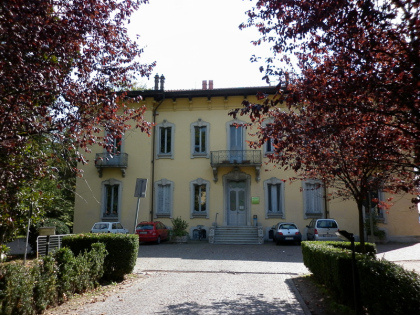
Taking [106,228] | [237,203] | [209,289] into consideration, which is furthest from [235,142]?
[209,289]

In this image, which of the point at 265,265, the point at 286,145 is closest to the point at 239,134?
the point at 265,265

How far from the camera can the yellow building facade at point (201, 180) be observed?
75.7ft

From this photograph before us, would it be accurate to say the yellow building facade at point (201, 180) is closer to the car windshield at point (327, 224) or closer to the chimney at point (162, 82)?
the chimney at point (162, 82)

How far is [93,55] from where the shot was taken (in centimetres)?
631

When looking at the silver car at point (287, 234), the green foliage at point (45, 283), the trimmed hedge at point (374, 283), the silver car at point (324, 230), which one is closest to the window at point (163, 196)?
the silver car at point (287, 234)

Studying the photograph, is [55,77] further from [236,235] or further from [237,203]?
[237,203]

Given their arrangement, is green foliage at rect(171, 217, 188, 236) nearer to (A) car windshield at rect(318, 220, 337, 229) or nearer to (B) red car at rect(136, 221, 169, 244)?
(B) red car at rect(136, 221, 169, 244)

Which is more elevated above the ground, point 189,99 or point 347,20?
point 189,99

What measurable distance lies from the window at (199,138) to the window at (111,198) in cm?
545

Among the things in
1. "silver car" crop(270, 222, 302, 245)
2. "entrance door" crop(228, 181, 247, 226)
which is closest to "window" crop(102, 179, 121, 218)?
"entrance door" crop(228, 181, 247, 226)

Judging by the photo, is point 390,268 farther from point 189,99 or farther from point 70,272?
point 189,99

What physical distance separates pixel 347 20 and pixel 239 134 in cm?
1933

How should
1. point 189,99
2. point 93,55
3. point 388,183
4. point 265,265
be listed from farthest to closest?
point 189,99 < point 265,265 < point 388,183 < point 93,55

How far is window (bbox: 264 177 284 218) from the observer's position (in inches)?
916
